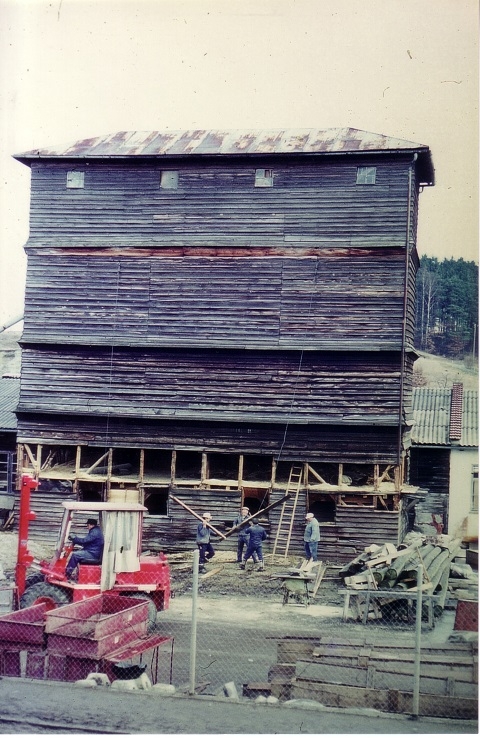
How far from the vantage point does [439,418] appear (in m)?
31.7

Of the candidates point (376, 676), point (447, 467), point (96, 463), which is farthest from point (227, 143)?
point (376, 676)

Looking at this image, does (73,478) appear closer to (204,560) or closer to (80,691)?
(204,560)

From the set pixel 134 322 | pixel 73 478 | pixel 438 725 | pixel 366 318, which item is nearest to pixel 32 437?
pixel 73 478

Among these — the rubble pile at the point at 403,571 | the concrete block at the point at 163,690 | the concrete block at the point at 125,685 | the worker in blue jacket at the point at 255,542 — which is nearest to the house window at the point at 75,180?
the worker in blue jacket at the point at 255,542

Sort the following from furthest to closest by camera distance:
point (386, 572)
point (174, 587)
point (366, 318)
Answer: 1. point (366, 318)
2. point (174, 587)
3. point (386, 572)

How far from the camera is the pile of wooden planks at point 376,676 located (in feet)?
35.2

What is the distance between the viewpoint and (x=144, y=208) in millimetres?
24484

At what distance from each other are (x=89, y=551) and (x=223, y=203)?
1368 cm

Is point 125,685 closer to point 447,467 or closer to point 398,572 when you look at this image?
point 398,572

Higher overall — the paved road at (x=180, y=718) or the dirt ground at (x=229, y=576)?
the paved road at (x=180, y=718)

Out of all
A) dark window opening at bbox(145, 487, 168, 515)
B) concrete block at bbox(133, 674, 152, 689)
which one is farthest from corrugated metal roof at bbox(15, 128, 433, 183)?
concrete block at bbox(133, 674, 152, 689)

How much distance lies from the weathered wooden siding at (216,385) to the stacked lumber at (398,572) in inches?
179

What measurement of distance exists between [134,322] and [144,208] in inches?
155

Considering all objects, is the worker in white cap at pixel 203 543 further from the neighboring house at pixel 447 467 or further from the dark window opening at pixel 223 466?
the neighboring house at pixel 447 467
